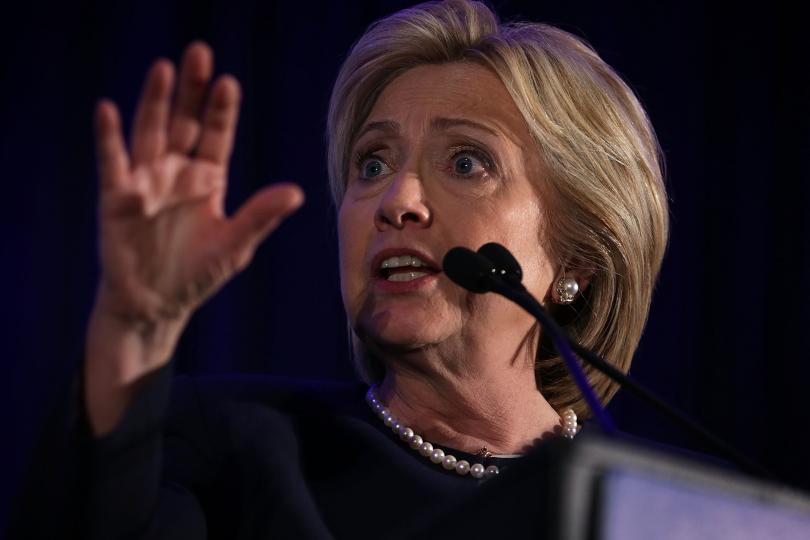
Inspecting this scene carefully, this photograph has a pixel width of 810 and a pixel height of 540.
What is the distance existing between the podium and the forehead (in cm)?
100

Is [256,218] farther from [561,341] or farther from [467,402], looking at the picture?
[467,402]

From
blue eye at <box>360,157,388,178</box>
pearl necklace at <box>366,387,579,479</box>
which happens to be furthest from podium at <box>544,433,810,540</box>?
blue eye at <box>360,157,388,178</box>

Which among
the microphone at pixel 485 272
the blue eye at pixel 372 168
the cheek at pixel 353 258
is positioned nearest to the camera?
the microphone at pixel 485 272

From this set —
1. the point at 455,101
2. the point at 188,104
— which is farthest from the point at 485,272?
the point at 188,104

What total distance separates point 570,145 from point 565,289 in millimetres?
239

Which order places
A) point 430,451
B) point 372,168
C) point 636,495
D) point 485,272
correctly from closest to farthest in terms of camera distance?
1. point 636,495
2. point 485,272
3. point 430,451
4. point 372,168

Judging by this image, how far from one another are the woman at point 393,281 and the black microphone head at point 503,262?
0.40 ft

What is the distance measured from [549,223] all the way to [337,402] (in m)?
0.45

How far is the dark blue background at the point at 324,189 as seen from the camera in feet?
7.16

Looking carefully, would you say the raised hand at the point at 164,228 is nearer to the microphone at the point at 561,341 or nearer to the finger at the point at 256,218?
the finger at the point at 256,218

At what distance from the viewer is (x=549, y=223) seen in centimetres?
161

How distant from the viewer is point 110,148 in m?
0.85

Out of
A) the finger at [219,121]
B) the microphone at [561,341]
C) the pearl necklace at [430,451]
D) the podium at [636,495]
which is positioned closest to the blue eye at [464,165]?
the microphone at [561,341]

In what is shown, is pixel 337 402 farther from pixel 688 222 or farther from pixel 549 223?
pixel 688 222
